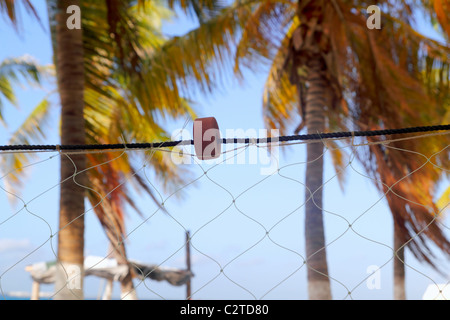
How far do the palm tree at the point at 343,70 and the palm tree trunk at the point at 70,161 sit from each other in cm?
188

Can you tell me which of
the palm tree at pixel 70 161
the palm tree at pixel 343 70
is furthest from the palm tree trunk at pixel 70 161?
the palm tree at pixel 343 70

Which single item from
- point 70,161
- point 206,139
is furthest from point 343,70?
point 206,139

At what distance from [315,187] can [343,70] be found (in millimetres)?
1315

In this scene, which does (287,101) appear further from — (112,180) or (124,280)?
(124,280)

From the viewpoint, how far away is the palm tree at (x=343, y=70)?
224 inches

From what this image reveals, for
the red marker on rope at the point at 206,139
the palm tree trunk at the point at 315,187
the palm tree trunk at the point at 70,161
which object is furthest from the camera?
the palm tree trunk at the point at 315,187

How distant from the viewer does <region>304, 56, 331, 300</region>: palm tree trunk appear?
18.2 feet

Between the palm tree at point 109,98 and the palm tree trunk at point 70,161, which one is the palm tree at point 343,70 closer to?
the palm tree at point 109,98

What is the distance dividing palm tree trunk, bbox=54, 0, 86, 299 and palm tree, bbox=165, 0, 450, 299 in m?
1.88

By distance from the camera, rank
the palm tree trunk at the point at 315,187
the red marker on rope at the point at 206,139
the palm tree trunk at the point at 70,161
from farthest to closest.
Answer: the palm tree trunk at the point at 315,187, the palm tree trunk at the point at 70,161, the red marker on rope at the point at 206,139

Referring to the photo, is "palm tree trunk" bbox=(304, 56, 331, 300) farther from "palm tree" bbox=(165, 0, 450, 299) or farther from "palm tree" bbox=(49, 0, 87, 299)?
"palm tree" bbox=(49, 0, 87, 299)

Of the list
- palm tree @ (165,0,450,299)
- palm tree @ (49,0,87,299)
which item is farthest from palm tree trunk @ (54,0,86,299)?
palm tree @ (165,0,450,299)

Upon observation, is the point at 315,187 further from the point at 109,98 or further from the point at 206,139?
the point at 206,139
